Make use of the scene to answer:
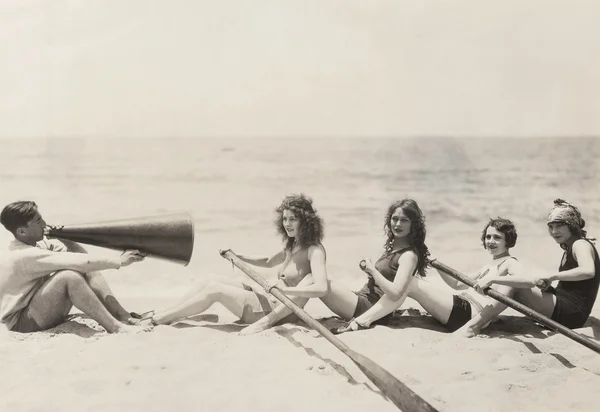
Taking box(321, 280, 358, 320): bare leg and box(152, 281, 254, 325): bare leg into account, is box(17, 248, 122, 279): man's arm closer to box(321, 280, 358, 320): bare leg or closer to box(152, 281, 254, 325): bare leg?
box(152, 281, 254, 325): bare leg

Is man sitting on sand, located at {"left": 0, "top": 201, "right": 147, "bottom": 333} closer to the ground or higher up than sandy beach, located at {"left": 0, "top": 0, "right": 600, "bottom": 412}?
closer to the ground

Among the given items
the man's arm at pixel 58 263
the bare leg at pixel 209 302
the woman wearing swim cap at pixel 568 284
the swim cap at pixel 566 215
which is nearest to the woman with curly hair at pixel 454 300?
the woman wearing swim cap at pixel 568 284

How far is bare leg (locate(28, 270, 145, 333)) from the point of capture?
3432 mm

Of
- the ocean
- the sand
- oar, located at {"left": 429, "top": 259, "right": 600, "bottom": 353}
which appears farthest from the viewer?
the ocean

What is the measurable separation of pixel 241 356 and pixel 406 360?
0.86 m

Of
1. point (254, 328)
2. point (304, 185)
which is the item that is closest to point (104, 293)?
point (254, 328)

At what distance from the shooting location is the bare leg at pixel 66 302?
11.3ft

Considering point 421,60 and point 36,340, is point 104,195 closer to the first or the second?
point 36,340

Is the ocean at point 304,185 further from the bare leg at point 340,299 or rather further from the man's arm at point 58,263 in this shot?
the man's arm at point 58,263

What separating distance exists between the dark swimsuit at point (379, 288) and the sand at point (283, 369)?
16cm

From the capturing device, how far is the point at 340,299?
3.58 metres

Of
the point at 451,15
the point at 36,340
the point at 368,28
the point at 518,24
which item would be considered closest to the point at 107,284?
the point at 36,340

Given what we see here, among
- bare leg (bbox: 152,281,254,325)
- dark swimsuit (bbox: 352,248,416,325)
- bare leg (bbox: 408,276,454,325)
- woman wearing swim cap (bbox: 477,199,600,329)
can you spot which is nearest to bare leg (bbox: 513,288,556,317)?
woman wearing swim cap (bbox: 477,199,600,329)

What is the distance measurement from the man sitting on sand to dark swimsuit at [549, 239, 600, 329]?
7.78 ft
